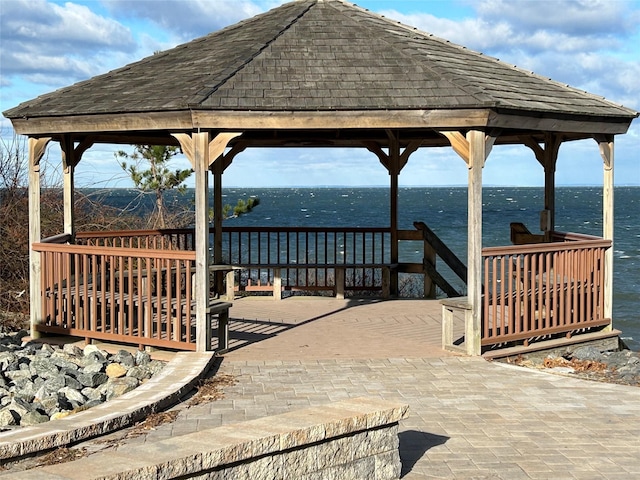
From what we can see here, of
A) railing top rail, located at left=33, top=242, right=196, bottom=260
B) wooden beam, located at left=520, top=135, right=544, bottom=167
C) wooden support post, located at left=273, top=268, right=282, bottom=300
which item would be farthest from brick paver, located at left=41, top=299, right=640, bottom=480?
wooden beam, located at left=520, top=135, right=544, bottom=167

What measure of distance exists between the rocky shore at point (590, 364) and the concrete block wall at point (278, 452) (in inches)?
172

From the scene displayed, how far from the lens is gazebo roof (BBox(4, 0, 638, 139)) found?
9289mm

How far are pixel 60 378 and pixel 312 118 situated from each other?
3779 mm

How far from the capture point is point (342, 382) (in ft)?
26.7

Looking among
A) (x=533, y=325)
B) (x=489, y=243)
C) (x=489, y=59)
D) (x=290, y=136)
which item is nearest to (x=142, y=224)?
(x=290, y=136)

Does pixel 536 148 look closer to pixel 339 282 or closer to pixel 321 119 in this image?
pixel 339 282

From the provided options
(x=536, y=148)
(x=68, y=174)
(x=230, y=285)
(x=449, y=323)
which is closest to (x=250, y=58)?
(x=68, y=174)

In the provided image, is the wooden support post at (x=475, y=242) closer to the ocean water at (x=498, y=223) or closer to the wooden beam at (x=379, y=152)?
the wooden beam at (x=379, y=152)

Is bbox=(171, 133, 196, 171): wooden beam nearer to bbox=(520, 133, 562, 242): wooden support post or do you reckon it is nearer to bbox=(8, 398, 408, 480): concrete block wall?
bbox=(8, 398, 408, 480): concrete block wall

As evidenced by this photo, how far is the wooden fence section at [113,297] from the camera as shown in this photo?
9.45 meters

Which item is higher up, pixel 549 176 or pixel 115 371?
pixel 549 176

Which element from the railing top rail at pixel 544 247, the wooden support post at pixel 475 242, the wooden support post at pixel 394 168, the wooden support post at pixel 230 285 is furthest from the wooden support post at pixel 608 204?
the wooden support post at pixel 230 285

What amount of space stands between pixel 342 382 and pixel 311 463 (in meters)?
3.33

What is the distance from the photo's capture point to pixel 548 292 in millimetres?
10211
